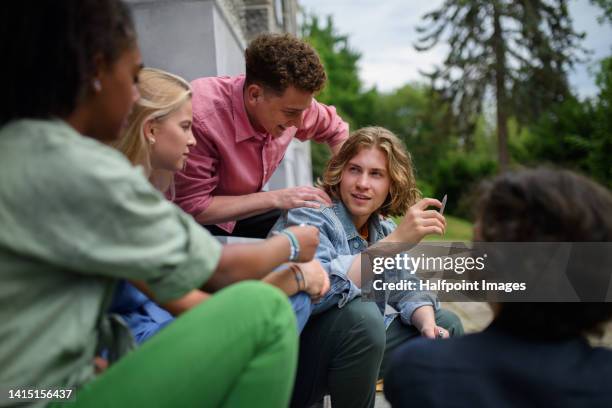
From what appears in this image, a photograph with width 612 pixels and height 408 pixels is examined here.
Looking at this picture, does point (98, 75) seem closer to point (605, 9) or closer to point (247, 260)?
point (247, 260)

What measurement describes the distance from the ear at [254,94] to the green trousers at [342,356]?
1.17m

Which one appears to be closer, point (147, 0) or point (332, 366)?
point (332, 366)

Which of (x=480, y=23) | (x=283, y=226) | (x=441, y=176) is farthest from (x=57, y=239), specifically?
(x=441, y=176)

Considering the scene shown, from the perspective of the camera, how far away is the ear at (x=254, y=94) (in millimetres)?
2795

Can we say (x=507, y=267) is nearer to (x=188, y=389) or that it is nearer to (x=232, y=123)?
(x=188, y=389)

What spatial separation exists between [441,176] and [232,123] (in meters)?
20.9

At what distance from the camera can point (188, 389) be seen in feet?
3.91

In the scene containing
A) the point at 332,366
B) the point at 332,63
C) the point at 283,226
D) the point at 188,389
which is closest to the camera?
the point at 188,389

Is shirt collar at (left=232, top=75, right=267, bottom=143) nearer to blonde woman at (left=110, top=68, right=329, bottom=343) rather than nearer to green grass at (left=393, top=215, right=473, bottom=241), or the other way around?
blonde woman at (left=110, top=68, right=329, bottom=343)

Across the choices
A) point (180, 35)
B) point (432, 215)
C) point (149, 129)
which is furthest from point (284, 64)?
point (180, 35)

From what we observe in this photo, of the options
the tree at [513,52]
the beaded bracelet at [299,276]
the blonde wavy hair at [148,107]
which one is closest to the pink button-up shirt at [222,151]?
the blonde wavy hair at [148,107]

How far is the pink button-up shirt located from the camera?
263 centimetres

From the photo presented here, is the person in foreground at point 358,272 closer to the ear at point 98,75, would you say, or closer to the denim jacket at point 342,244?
the denim jacket at point 342,244

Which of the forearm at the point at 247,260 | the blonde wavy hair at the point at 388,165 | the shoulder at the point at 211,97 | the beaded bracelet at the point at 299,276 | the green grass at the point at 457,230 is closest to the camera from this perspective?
the forearm at the point at 247,260
